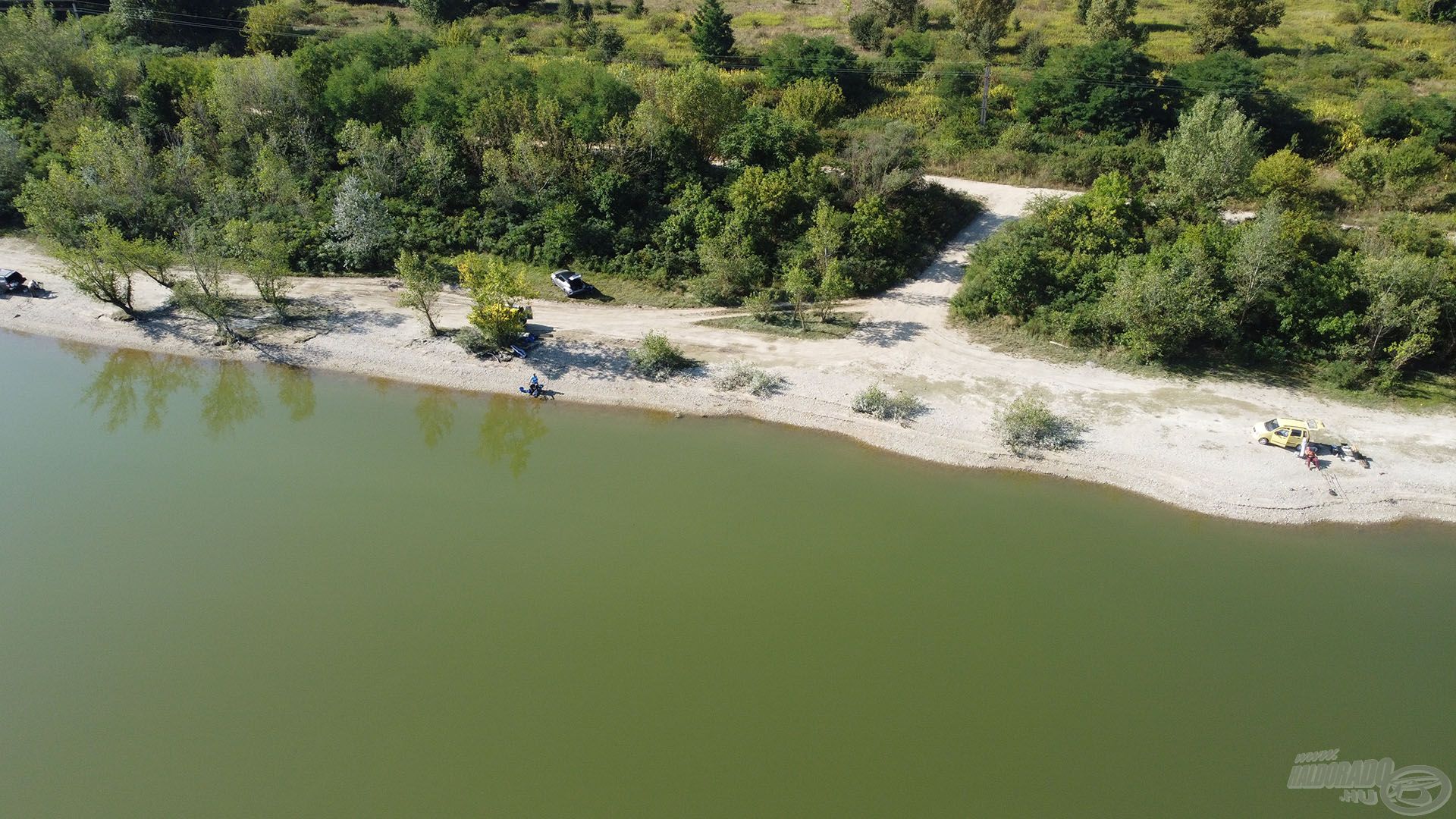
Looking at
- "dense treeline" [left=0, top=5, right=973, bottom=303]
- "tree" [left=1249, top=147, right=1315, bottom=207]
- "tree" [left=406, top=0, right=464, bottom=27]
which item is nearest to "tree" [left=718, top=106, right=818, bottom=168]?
"dense treeline" [left=0, top=5, right=973, bottom=303]

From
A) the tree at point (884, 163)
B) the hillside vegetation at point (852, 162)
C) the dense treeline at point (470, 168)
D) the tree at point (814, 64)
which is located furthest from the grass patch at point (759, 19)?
the tree at point (884, 163)

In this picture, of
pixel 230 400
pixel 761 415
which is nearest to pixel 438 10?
pixel 230 400

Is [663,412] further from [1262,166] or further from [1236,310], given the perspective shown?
[1262,166]

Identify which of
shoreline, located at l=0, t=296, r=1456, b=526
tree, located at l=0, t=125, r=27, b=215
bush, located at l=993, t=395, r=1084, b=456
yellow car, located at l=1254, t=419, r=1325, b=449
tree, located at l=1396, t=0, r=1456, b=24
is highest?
tree, located at l=1396, t=0, r=1456, b=24

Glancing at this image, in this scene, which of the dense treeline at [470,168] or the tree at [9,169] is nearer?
the dense treeline at [470,168]

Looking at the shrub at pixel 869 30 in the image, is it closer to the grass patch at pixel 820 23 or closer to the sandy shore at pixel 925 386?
the grass patch at pixel 820 23

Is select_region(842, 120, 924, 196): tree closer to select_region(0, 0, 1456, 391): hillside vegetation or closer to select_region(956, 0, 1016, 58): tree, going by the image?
select_region(0, 0, 1456, 391): hillside vegetation

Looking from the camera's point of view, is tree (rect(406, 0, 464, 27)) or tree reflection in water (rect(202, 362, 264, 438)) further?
tree (rect(406, 0, 464, 27))
